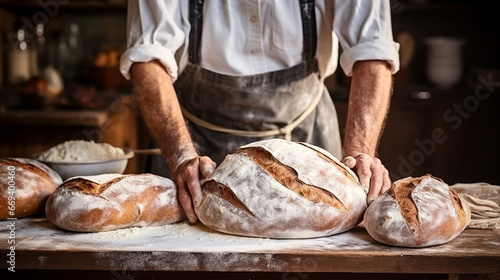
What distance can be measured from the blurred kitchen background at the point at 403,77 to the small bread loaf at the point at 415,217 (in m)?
2.70

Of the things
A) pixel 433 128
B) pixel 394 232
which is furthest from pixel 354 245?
pixel 433 128

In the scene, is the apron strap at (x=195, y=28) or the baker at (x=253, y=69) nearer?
the baker at (x=253, y=69)

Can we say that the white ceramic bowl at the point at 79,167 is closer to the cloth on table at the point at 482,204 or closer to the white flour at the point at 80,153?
the white flour at the point at 80,153

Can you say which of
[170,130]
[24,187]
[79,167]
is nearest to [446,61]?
[170,130]

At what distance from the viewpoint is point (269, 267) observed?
1354 mm

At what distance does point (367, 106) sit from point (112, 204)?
2.66 ft

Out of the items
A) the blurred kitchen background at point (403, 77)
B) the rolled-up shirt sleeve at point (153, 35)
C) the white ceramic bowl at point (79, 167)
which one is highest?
the rolled-up shirt sleeve at point (153, 35)

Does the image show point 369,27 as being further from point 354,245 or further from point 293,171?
point 354,245

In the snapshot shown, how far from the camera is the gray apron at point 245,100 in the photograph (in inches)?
85.7

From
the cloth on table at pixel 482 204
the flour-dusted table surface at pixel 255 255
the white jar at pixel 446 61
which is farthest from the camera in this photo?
the white jar at pixel 446 61

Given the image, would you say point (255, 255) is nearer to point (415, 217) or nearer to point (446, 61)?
point (415, 217)

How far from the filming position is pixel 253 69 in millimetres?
2180

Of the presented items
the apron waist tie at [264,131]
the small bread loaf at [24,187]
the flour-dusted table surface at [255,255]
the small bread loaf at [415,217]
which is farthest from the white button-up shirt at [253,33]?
the flour-dusted table surface at [255,255]

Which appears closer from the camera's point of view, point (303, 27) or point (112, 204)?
point (112, 204)
